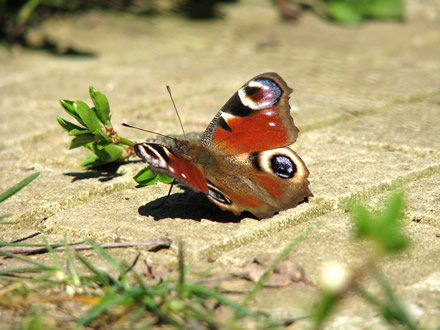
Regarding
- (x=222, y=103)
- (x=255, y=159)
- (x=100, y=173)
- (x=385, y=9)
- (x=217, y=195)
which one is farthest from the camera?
(x=385, y=9)

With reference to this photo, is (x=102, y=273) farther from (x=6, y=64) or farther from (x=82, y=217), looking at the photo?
(x=6, y=64)

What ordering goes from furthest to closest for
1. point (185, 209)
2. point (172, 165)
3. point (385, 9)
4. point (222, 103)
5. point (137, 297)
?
1. point (385, 9)
2. point (222, 103)
3. point (185, 209)
4. point (172, 165)
5. point (137, 297)

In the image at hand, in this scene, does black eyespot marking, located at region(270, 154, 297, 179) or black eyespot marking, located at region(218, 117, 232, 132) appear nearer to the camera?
black eyespot marking, located at region(270, 154, 297, 179)

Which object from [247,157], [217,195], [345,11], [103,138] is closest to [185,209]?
[217,195]

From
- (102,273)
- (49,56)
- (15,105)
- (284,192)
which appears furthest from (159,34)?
(102,273)

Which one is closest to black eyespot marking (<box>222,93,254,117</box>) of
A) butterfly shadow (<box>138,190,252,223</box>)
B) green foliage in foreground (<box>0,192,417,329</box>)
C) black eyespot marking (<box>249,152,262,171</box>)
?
black eyespot marking (<box>249,152,262,171</box>)

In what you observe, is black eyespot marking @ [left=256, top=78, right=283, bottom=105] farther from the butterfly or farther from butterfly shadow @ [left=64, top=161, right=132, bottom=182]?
butterfly shadow @ [left=64, top=161, right=132, bottom=182]

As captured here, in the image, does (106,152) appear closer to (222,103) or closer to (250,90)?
(250,90)

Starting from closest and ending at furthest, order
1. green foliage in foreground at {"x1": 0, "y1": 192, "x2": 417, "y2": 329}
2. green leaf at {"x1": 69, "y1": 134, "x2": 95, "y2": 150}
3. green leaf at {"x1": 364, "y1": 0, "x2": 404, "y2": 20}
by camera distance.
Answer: green foliage in foreground at {"x1": 0, "y1": 192, "x2": 417, "y2": 329} → green leaf at {"x1": 69, "y1": 134, "x2": 95, "y2": 150} → green leaf at {"x1": 364, "y1": 0, "x2": 404, "y2": 20}
